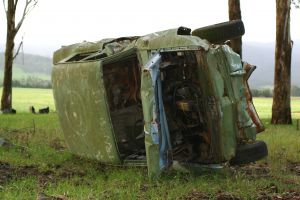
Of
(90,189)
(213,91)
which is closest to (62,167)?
(90,189)

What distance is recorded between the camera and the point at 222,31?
691cm

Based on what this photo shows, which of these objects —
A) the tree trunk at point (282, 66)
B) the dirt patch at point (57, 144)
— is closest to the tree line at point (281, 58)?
the tree trunk at point (282, 66)

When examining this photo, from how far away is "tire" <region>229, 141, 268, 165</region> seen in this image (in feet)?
20.8

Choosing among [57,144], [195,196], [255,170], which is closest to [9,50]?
[57,144]

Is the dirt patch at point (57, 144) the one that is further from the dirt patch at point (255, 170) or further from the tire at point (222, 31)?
the tire at point (222, 31)

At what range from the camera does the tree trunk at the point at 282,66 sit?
16.7 meters

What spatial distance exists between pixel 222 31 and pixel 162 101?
141 cm

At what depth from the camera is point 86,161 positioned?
802 centimetres

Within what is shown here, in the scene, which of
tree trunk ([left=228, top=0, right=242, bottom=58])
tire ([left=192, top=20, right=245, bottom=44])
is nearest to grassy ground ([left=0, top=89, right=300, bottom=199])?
tire ([left=192, top=20, right=245, bottom=44])

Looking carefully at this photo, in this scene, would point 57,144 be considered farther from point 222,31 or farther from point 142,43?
point 222,31

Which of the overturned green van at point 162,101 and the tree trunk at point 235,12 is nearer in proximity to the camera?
the overturned green van at point 162,101

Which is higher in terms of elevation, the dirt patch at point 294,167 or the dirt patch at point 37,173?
the dirt patch at point 37,173

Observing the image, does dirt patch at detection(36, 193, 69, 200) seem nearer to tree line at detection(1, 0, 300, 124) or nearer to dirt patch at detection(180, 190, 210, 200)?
dirt patch at detection(180, 190, 210, 200)

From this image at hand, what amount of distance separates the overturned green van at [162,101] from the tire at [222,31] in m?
0.01
